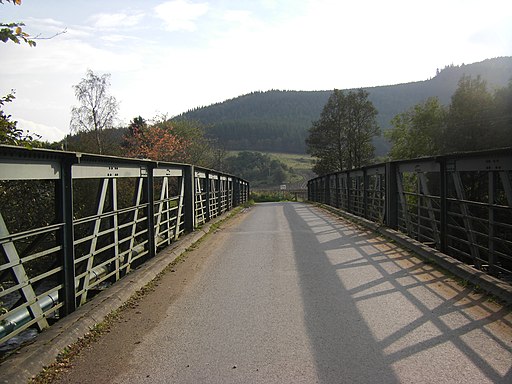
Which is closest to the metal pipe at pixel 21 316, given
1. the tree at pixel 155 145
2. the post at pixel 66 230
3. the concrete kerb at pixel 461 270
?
the post at pixel 66 230

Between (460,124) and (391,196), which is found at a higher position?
(460,124)

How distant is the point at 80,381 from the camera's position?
12.6 ft

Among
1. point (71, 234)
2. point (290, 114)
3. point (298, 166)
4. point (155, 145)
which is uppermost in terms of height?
point (290, 114)

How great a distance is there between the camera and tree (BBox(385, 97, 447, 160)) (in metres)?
52.7

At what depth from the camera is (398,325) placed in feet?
16.3

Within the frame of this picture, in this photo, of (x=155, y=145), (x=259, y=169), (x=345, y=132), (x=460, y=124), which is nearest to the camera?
(x=155, y=145)

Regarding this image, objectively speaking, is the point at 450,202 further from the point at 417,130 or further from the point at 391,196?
the point at 417,130

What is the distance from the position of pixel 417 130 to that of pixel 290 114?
393ft

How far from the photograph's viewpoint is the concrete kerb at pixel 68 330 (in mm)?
3754

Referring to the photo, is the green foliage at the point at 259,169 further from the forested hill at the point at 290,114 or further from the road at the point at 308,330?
the road at the point at 308,330

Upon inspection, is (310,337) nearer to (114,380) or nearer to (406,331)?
(406,331)

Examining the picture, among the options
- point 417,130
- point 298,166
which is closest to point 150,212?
point 417,130

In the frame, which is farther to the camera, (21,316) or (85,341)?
(85,341)

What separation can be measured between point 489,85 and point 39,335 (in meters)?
48.3
